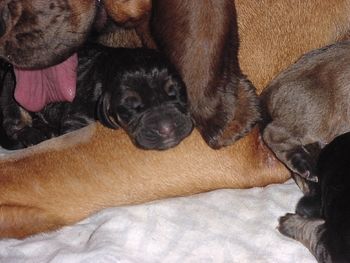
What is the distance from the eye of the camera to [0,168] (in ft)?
6.61

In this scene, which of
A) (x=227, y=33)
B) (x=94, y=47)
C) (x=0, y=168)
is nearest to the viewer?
(x=227, y=33)

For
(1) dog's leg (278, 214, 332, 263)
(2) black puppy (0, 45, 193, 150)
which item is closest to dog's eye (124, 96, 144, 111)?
(2) black puppy (0, 45, 193, 150)

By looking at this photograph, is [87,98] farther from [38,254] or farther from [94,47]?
[38,254]

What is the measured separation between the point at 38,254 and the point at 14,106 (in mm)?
461

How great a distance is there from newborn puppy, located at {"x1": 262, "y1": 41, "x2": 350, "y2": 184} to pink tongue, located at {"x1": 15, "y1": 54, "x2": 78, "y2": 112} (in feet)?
1.56

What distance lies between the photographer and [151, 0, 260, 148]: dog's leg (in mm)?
1841

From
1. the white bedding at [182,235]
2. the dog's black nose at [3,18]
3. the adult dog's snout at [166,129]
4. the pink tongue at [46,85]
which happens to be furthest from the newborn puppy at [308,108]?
the dog's black nose at [3,18]

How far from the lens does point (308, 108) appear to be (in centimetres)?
198

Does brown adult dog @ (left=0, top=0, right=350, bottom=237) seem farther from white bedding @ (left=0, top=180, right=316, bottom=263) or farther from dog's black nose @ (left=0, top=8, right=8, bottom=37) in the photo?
dog's black nose @ (left=0, top=8, right=8, bottom=37)

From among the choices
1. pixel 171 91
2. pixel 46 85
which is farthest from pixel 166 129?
pixel 46 85

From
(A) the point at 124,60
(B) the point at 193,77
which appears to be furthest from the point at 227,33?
(A) the point at 124,60

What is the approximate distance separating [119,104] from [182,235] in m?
0.33

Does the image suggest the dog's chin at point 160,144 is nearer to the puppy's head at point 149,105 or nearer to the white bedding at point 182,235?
the puppy's head at point 149,105

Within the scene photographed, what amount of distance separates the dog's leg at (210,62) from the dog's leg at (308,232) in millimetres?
218
